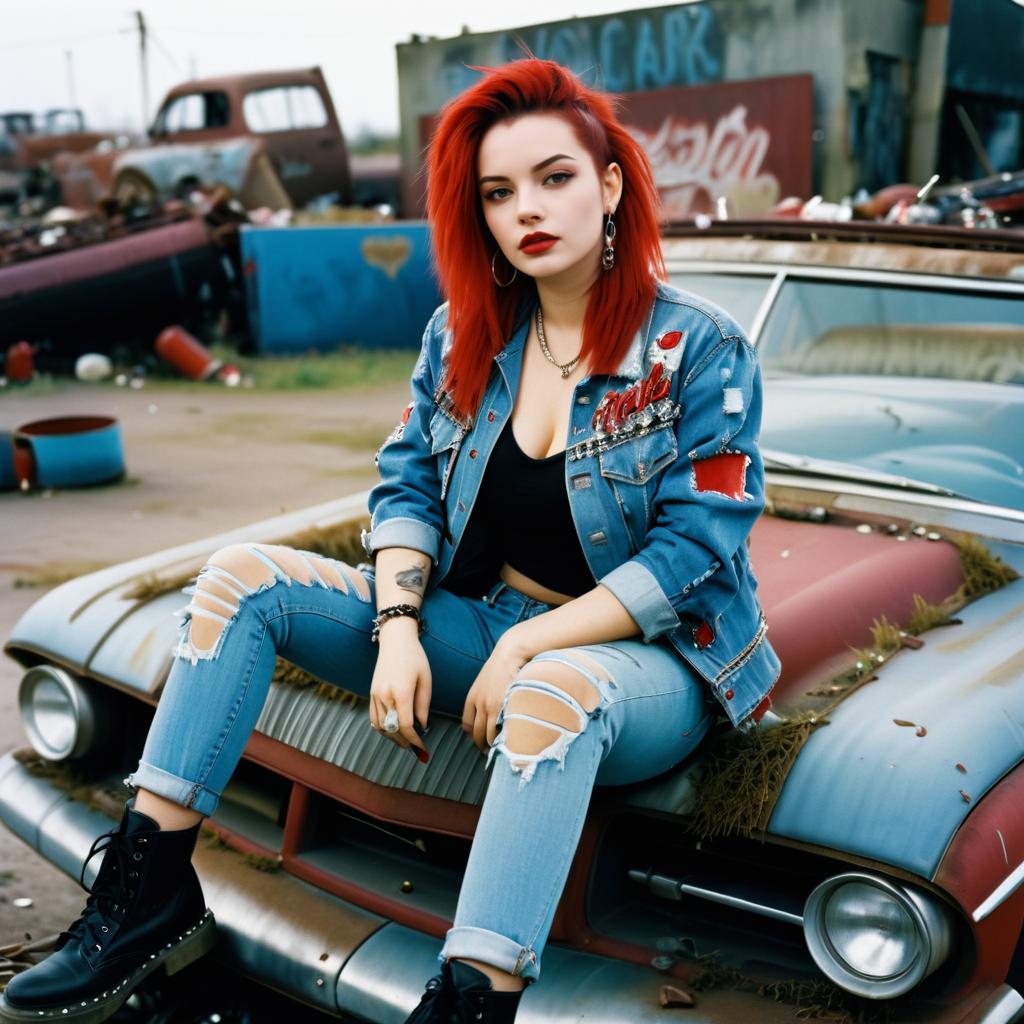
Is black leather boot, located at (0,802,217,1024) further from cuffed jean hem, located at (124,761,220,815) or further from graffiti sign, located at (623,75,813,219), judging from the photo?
graffiti sign, located at (623,75,813,219)

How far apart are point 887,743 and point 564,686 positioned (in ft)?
1.74

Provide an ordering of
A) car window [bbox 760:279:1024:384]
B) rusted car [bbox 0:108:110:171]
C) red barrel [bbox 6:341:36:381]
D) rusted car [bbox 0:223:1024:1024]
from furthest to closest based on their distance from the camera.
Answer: rusted car [bbox 0:108:110:171], red barrel [bbox 6:341:36:381], car window [bbox 760:279:1024:384], rusted car [bbox 0:223:1024:1024]

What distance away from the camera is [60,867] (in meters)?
2.43

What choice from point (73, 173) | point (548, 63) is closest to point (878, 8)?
point (73, 173)

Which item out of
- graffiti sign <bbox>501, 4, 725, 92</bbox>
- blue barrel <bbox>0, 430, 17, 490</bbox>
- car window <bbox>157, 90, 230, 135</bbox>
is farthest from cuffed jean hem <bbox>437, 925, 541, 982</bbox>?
car window <bbox>157, 90, 230, 135</bbox>

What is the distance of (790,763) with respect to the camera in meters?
1.89

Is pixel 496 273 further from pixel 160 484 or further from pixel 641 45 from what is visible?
pixel 641 45

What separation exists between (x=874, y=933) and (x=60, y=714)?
69.3 inches

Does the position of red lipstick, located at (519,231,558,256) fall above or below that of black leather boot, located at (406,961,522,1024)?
above

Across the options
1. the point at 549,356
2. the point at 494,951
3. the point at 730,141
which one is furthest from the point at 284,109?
the point at 494,951

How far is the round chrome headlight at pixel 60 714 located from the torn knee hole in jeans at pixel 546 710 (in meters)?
1.15

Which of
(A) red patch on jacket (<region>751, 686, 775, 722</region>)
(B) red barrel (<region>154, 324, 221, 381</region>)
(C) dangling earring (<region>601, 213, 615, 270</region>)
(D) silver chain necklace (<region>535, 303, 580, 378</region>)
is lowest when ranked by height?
(B) red barrel (<region>154, 324, 221, 381</region>)

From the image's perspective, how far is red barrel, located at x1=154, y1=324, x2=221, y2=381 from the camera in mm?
10656

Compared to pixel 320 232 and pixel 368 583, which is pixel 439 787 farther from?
pixel 320 232
